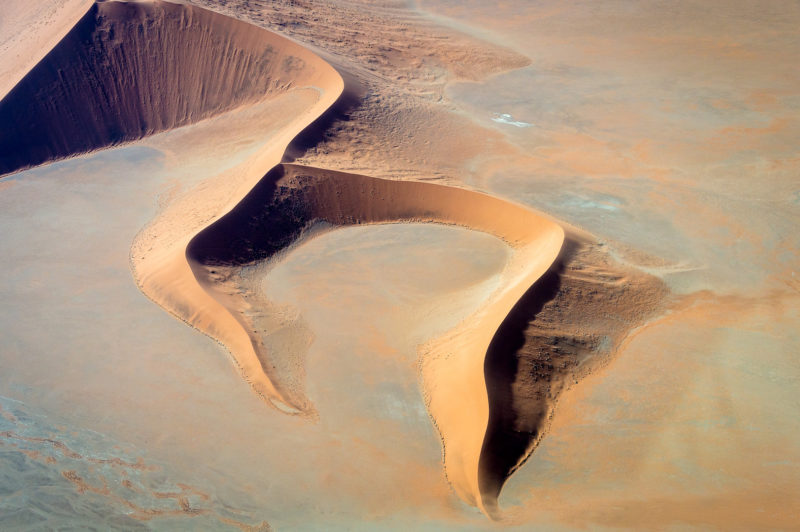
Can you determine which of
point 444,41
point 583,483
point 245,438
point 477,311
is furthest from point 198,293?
point 444,41

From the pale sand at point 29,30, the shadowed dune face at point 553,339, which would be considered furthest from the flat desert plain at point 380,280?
the pale sand at point 29,30

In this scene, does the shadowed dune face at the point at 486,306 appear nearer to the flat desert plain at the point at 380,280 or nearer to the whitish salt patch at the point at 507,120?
the flat desert plain at the point at 380,280

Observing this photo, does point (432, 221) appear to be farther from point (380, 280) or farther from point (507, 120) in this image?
point (507, 120)

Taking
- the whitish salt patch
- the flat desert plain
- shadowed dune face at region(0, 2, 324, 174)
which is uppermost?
shadowed dune face at region(0, 2, 324, 174)

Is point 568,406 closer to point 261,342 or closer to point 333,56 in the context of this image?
point 261,342

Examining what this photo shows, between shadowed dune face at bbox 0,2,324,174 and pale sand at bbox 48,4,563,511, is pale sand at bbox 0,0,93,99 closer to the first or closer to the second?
shadowed dune face at bbox 0,2,324,174

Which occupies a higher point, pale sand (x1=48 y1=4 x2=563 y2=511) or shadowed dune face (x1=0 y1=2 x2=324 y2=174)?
shadowed dune face (x1=0 y1=2 x2=324 y2=174)

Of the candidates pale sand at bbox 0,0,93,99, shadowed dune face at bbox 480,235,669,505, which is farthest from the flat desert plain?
pale sand at bbox 0,0,93,99

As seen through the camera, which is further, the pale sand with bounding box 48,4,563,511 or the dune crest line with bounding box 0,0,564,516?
the dune crest line with bounding box 0,0,564,516
